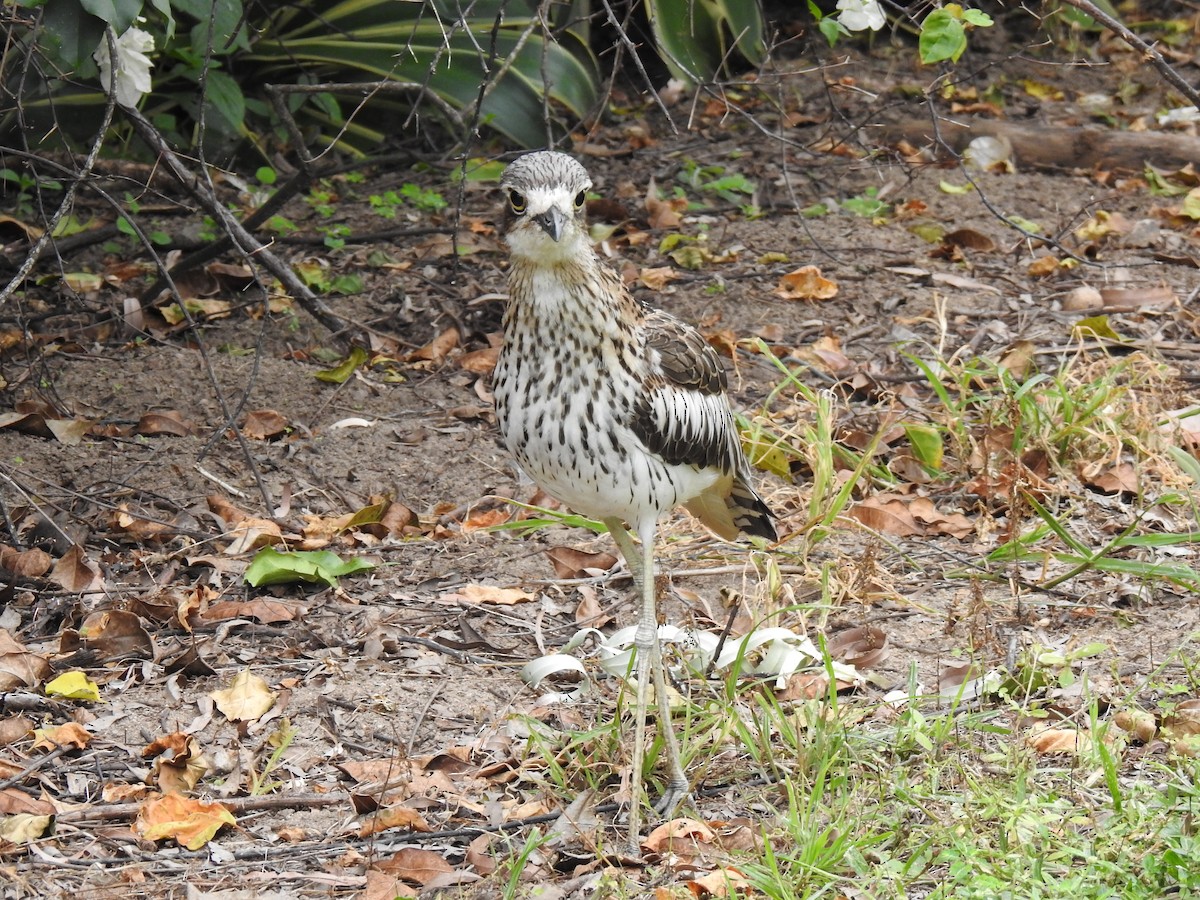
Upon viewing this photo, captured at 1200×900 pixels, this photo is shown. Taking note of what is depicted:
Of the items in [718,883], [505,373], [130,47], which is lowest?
[718,883]

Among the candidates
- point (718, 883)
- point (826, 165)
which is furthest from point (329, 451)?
point (826, 165)

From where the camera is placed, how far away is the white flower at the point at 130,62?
446 centimetres

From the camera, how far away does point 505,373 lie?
3.71 m

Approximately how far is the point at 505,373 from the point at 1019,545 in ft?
Result: 5.63

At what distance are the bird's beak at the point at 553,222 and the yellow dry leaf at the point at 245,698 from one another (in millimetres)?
1513

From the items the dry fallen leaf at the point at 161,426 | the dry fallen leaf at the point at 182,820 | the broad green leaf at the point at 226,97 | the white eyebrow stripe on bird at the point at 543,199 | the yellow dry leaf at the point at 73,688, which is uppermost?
the white eyebrow stripe on bird at the point at 543,199

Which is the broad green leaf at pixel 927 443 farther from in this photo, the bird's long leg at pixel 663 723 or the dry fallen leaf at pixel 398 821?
the dry fallen leaf at pixel 398 821

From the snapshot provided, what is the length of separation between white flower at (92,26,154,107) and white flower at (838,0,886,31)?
2.12 meters

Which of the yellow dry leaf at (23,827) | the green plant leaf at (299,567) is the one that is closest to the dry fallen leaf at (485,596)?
the green plant leaf at (299,567)

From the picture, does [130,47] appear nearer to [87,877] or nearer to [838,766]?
[87,877]

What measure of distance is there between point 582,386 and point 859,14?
1606 mm

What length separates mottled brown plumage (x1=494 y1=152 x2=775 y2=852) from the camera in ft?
11.5

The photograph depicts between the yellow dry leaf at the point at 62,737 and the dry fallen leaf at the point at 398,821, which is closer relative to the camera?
the dry fallen leaf at the point at 398,821

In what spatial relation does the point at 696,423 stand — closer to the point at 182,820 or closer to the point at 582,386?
the point at 582,386
